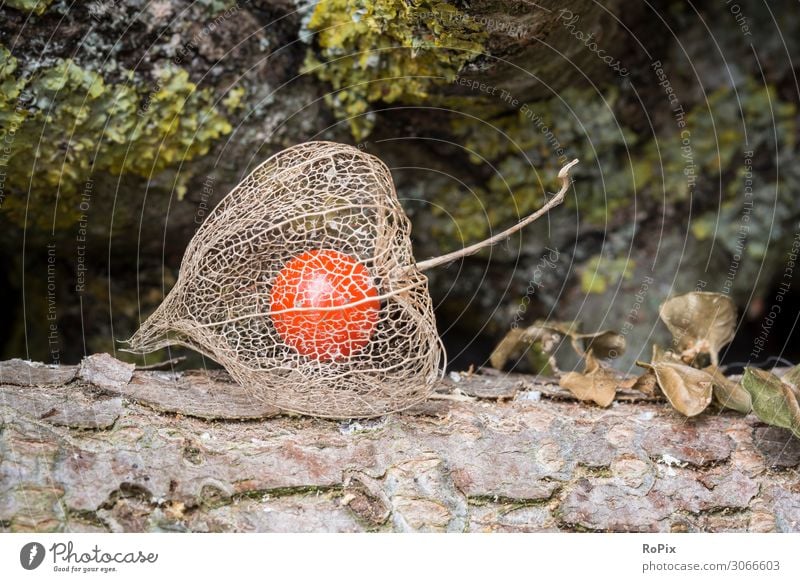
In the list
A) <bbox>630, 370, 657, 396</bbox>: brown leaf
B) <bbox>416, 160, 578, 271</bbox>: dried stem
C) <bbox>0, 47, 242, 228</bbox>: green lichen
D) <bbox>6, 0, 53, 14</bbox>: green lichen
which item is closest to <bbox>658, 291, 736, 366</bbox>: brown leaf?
<bbox>630, 370, 657, 396</bbox>: brown leaf

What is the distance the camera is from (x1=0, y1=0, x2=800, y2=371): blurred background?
1.20 m

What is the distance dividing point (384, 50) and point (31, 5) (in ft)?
1.83

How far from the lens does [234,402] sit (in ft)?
3.43

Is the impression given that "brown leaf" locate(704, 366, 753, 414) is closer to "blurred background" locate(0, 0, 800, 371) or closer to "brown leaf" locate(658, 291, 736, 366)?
"brown leaf" locate(658, 291, 736, 366)

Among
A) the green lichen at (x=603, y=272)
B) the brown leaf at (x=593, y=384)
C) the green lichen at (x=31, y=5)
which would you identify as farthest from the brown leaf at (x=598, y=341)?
the green lichen at (x=31, y=5)

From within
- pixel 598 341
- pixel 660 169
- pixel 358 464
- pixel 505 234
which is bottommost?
pixel 358 464

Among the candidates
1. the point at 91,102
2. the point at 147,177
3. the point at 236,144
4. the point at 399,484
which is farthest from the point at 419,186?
the point at 399,484

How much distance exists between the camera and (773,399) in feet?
3.31

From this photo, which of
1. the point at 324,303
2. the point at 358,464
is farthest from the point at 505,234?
the point at 358,464

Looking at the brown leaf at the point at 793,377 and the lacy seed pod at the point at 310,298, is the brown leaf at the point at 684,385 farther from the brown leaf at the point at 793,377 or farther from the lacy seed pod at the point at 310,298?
the lacy seed pod at the point at 310,298

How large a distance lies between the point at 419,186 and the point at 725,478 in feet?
2.80

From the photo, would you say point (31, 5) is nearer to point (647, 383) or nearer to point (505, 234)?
point (505, 234)

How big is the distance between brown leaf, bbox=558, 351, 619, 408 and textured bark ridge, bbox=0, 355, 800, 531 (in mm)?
24

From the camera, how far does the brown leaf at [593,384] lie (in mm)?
1104
